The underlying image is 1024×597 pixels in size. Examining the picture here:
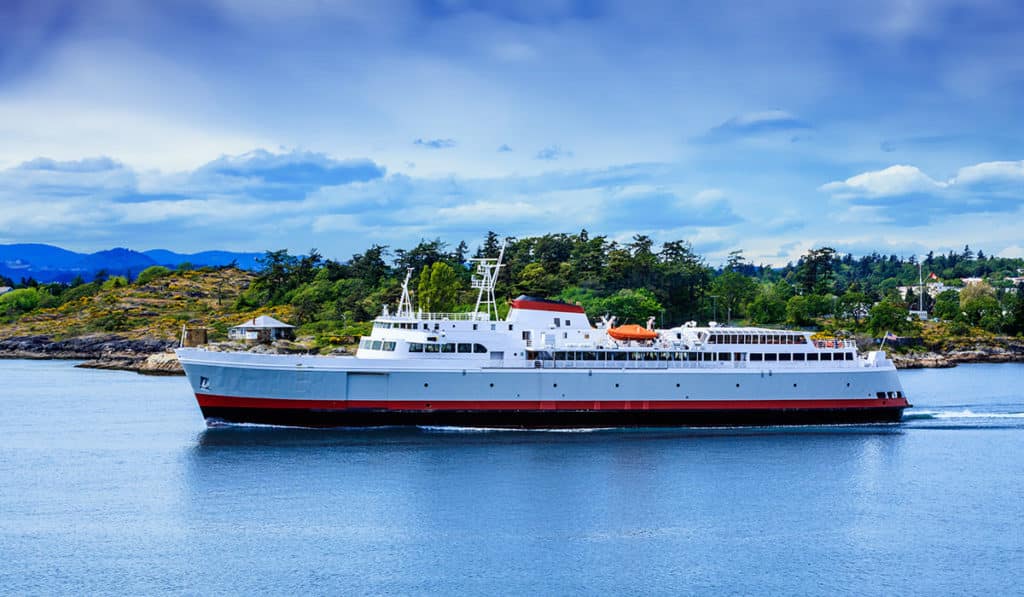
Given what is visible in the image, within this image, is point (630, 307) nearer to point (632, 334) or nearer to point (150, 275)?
point (632, 334)

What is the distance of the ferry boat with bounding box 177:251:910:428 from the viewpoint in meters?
37.7

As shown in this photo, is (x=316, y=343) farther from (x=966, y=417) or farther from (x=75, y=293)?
(x=75, y=293)

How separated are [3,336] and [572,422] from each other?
93204mm

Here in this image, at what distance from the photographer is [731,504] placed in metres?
28.0

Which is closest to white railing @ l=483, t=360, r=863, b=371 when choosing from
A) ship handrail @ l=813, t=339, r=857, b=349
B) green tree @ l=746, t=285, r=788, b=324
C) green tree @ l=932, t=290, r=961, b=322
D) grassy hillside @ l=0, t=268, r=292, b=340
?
ship handrail @ l=813, t=339, r=857, b=349

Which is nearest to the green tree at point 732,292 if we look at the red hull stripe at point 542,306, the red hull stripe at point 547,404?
the red hull stripe at point 547,404

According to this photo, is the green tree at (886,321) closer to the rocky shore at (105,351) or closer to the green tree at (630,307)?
the green tree at (630,307)

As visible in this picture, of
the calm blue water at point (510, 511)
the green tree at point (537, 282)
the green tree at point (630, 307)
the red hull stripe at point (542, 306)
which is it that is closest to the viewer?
the calm blue water at point (510, 511)

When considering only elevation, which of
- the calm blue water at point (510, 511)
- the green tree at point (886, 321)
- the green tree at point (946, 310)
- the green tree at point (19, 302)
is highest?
the green tree at point (19, 302)

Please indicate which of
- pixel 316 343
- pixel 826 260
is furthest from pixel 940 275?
pixel 316 343

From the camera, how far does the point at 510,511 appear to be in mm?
26969

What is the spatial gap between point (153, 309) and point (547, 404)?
282 ft

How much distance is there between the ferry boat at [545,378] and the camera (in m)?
37.7

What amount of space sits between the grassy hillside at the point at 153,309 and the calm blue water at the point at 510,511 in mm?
58486
